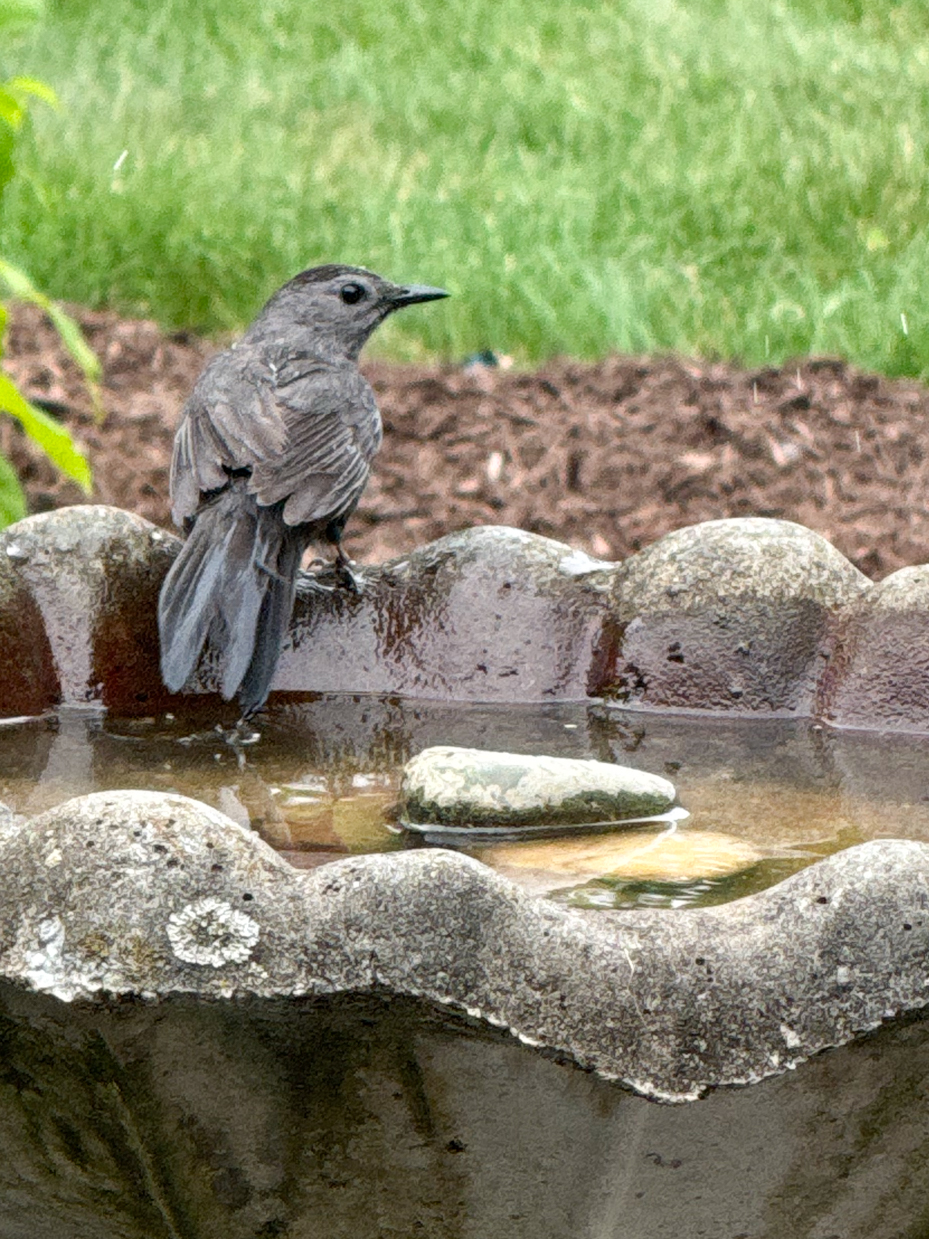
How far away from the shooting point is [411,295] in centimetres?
494

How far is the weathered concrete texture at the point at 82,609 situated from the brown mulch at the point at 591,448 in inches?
78.7

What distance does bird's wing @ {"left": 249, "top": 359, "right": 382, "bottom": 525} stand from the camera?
3887 millimetres

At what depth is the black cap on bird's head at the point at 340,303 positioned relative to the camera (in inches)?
195

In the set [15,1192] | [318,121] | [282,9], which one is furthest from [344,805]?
[282,9]

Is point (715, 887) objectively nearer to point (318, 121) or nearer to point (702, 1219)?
point (702, 1219)

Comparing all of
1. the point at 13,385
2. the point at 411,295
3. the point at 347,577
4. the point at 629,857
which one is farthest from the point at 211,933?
the point at 411,295

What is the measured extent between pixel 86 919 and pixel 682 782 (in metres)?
1.47

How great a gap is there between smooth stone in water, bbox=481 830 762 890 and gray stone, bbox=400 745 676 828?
52mm

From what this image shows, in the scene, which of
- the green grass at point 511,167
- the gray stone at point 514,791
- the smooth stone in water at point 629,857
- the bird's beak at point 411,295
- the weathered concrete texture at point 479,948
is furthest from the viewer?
the green grass at point 511,167

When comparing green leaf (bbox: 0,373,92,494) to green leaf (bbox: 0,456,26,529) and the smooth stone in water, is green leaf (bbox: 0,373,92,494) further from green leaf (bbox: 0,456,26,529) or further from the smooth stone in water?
the smooth stone in water

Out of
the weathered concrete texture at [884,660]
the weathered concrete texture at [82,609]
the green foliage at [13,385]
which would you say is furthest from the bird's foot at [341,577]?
the weathered concrete texture at [884,660]

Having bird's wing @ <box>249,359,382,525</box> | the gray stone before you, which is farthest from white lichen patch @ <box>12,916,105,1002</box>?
bird's wing @ <box>249,359,382,525</box>

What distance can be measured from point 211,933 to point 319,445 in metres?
2.06

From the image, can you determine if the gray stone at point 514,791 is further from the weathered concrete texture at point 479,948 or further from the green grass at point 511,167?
the green grass at point 511,167
